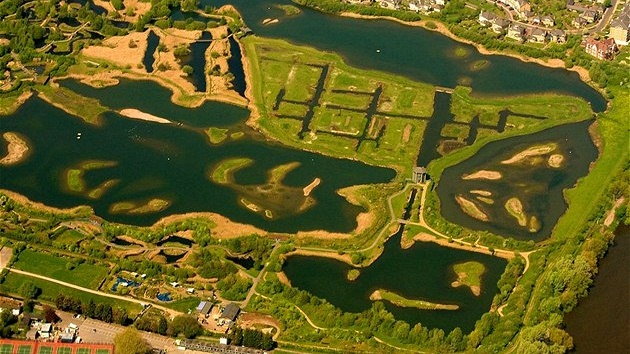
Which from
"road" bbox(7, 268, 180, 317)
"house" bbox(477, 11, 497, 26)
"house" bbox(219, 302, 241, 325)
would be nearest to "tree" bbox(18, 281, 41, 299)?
"road" bbox(7, 268, 180, 317)

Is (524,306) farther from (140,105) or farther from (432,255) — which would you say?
(140,105)

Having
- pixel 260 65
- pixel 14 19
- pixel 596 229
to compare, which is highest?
pixel 596 229

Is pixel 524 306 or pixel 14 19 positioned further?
pixel 14 19

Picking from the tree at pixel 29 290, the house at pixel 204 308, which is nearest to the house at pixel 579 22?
the house at pixel 204 308

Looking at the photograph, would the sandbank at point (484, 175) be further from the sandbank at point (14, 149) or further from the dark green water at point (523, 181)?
the sandbank at point (14, 149)

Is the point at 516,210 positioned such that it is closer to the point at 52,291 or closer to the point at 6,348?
the point at 52,291

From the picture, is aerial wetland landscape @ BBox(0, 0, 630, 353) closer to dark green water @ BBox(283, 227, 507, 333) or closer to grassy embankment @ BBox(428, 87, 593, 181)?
dark green water @ BBox(283, 227, 507, 333)

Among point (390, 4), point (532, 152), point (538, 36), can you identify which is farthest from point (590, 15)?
point (532, 152)

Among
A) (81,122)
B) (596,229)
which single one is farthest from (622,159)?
(81,122)
